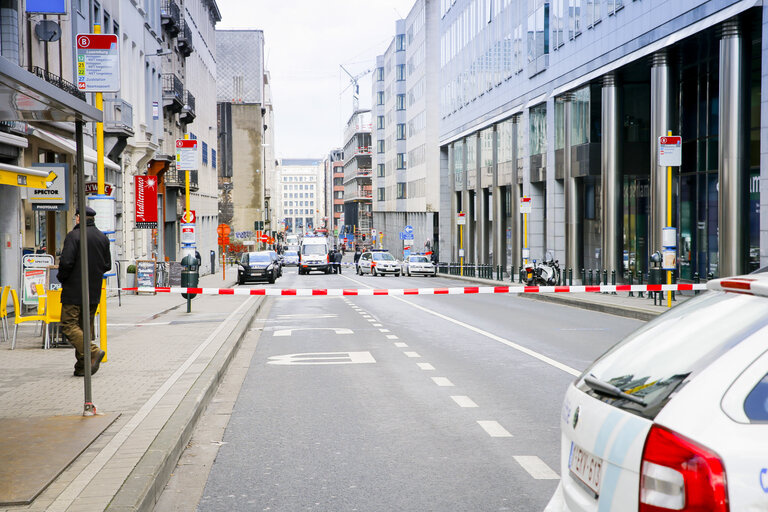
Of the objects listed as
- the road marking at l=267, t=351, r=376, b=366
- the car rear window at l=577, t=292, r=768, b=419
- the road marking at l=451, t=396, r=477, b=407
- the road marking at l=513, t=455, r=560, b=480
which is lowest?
the road marking at l=267, t=351, r=376, b=366

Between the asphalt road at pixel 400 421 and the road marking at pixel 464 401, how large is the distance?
0.02 m

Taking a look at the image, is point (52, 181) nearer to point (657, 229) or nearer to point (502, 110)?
point (657, 229)

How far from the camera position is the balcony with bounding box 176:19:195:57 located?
49.5 meters

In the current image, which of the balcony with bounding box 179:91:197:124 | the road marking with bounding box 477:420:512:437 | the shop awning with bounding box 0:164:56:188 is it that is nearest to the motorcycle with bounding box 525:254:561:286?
the shop awning with bounding box 0:164:56:188

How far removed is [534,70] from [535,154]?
4033 mm

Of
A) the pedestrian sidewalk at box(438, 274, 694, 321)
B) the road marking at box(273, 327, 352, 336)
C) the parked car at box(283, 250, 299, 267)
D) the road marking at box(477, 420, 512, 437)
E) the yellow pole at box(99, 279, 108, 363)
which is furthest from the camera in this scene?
the parked car at box(283, 250, 299, 267)

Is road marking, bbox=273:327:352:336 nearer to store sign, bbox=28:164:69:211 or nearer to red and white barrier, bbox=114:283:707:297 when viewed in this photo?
red and white barrier, bbox=114:283:707:297

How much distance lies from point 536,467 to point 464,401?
299 cm

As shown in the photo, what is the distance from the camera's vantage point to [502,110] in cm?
5247

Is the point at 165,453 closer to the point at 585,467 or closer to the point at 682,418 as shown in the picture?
the point at 585,467

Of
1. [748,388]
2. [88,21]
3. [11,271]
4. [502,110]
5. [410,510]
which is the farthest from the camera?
[502,110]

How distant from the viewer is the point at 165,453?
6.65 meters

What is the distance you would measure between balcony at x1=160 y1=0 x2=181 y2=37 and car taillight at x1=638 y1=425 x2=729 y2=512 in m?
43.8

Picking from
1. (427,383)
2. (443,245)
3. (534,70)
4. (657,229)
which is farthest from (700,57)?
(443,245)
